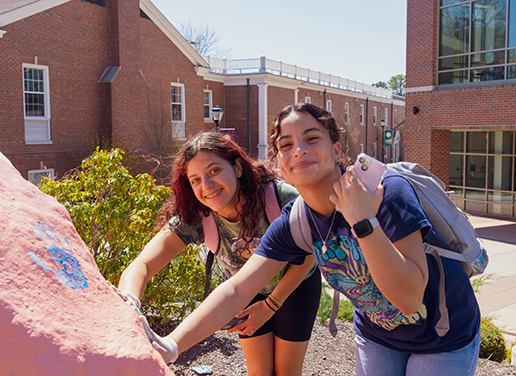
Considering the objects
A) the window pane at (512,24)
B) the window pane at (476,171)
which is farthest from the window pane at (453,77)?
the window pane at (476,171)

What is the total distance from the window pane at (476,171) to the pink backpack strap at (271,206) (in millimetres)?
16272

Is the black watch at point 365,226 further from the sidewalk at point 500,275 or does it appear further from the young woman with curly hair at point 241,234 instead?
the sidewalk at point 500,275

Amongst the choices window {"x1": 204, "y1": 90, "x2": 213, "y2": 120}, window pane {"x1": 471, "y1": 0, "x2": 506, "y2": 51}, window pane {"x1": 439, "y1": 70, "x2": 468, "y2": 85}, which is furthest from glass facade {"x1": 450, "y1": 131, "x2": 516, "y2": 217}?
window {"x1": 204, "y1": 90, "x2": 213, "y2": 120}

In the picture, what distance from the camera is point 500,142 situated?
16438 millimetres

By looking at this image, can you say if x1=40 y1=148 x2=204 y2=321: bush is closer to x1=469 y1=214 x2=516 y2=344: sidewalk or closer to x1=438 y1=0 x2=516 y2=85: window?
x1=469 y1=214 x2=516 y2=344: sidewalk

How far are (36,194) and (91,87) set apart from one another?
2082cm

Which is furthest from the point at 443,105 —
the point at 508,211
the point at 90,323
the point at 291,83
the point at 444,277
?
the point at 291,83

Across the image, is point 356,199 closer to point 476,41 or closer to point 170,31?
point 476,41

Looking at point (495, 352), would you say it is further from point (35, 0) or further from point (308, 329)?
point (35, 0)

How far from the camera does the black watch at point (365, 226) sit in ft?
5.19

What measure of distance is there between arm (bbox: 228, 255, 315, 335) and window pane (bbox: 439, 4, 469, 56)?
15105 mm

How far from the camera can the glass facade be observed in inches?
639

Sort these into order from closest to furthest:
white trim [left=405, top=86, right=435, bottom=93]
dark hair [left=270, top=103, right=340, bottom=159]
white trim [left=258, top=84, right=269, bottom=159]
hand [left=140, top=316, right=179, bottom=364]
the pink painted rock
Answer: the pink painted rock < hand [left=140, top=316, right=179, bottom=364] < dark hair [left=270, top=103, right=340, bottom=159] < white trim [left=405, top=86, right=435, bottom=93] < white trim [left=258, top=84, right=269, bottom=159]

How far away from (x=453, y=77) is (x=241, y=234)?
49.2ft
